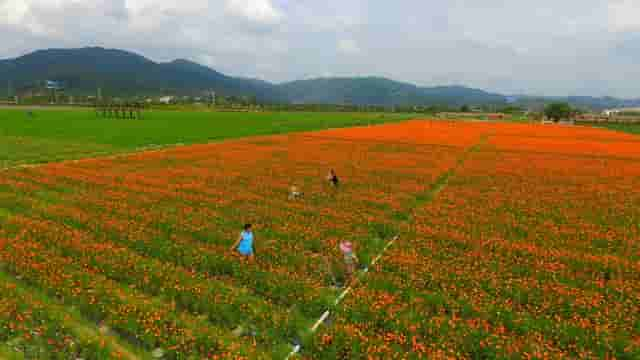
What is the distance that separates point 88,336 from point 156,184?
59.2 ft

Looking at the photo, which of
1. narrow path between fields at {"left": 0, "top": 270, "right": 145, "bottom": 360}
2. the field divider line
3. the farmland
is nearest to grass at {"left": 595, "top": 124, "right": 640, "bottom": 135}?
the farmland

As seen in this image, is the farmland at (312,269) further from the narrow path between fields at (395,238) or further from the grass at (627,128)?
the grass at (627,128)

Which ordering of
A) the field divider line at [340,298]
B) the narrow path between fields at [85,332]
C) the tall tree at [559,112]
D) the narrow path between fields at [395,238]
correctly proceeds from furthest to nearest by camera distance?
the tall tree at [559,112], the narrow path between fields at [395,238], the field divider line at [340,298], the narrow path between fields at [85,332]

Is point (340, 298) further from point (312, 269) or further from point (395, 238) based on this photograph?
point (395, 238)

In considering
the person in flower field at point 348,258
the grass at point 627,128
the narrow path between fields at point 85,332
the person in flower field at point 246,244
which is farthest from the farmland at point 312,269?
the grass at point 627,128

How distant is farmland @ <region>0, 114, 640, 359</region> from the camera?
9.70m

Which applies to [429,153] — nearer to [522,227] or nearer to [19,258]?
[522,227]

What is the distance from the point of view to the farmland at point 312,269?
9.70m

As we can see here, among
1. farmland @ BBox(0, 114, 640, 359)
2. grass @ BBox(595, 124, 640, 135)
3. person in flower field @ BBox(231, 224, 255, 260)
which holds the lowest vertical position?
farmland @ BBox(0, 114, 640, 359)

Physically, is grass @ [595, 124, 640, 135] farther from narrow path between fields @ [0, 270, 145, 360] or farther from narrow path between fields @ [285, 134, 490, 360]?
narrow path between fields @ [0, 270, 145, 360]

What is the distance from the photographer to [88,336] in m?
9.69

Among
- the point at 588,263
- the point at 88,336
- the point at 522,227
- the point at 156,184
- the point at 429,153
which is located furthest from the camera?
the point at 429,153

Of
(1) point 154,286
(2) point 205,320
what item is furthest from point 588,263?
(1) point 154,286

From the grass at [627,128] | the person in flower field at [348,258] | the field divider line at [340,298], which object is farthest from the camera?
the grass at [627,128]
